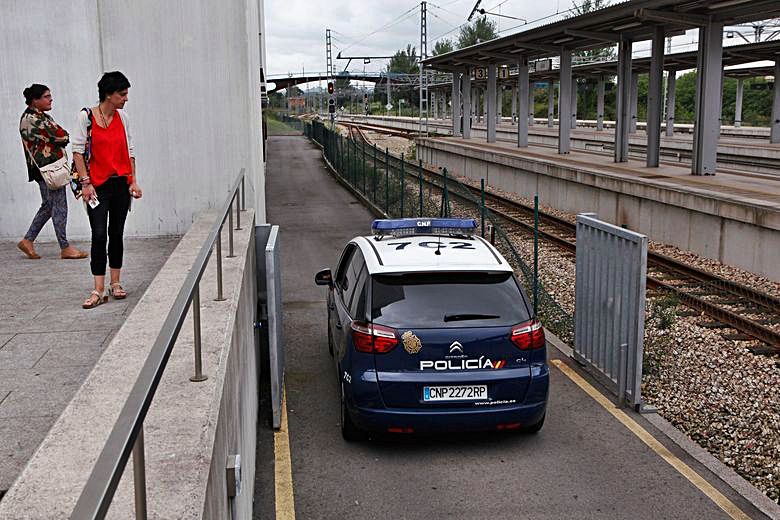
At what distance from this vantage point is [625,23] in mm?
23219

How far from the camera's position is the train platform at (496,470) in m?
5.89

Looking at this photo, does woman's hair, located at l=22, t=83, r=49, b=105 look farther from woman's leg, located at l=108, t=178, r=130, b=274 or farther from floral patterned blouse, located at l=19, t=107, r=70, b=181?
woman's leg, located at l=108, t=178, r=130, b=274

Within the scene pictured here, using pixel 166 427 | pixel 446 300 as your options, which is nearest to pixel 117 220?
pixel 446 300

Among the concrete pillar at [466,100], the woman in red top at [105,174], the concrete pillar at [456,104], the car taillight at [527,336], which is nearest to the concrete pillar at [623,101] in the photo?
the concrete pillar at [466,100]

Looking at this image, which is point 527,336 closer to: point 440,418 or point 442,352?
point 442,352

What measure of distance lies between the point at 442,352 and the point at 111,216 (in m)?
2.79

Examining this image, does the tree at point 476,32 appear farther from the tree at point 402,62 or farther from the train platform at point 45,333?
the train platform at point 45,333

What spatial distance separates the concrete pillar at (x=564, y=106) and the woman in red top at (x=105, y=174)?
986 inches

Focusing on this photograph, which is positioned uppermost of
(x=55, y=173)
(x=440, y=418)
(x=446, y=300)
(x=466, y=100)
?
(x=466, y=100)

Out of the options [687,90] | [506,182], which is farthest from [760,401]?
[687,90]

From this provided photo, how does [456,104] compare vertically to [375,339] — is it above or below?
above

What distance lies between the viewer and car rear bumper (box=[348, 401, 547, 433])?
6477 millimetres

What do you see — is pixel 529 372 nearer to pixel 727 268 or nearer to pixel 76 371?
pixel 76 371

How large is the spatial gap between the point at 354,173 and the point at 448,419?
22930 millimetres
